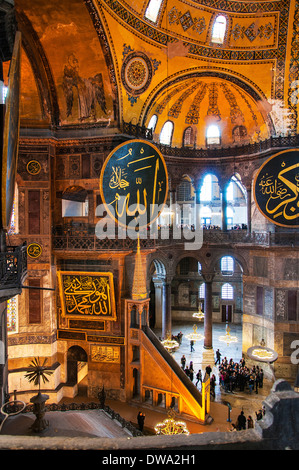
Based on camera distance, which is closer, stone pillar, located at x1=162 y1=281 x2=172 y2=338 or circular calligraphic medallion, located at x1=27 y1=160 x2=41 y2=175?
circular calligraphic medallion, located at x1=27 y1=160 x2=41 y2=175

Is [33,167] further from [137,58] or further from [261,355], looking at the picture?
[261,355]

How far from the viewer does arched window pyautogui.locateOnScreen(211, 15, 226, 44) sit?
12828mm

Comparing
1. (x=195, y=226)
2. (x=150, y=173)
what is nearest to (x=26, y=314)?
(x=150, y=173)

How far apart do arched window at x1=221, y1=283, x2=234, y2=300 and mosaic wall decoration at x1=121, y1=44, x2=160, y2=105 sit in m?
13.9

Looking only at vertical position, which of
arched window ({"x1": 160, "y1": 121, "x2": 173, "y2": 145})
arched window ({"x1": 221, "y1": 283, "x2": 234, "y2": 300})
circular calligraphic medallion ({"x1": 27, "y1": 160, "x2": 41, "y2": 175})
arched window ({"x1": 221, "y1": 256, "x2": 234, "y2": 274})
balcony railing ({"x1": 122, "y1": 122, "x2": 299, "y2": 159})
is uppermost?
arched window ({"x1": 160, "y1": 121, "x2": 173, "y2": 145})

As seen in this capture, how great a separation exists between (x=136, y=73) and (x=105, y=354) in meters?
9.41

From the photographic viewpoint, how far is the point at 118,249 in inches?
457

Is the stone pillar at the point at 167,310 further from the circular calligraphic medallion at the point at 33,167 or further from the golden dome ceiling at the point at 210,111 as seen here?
the circular calligraphic medallion at the point at 33,167

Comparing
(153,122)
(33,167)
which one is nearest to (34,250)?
(33,167)

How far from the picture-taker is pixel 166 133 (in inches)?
627

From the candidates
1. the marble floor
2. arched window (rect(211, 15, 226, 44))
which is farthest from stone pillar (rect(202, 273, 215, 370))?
arched window (rect(211, 15, 226, 44))

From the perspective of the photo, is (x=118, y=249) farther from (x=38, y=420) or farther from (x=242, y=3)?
(x=242, y=3)

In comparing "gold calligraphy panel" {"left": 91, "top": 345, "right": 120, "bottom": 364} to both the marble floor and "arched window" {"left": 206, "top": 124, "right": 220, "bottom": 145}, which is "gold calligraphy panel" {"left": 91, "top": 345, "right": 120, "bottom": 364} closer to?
the marble floor
